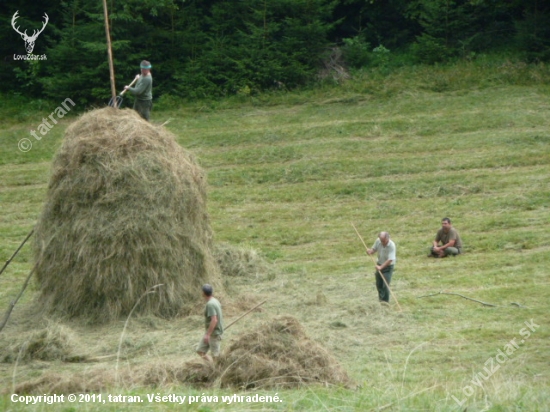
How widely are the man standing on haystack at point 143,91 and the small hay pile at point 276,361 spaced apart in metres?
7.06

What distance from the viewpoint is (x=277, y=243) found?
20656 mm

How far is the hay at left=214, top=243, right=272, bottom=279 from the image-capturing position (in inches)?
698

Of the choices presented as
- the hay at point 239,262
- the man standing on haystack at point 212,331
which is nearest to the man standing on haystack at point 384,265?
the hay at point 239,262

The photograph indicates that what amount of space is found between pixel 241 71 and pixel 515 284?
18.4 metres

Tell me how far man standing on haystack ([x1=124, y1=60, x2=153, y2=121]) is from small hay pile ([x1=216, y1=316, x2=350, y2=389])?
7.06 meters

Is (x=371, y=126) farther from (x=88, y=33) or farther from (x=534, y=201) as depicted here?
(x=88, y=33)

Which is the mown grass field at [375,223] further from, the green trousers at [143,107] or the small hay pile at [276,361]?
the green trousers at [143,107]

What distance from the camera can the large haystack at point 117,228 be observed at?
14.7m

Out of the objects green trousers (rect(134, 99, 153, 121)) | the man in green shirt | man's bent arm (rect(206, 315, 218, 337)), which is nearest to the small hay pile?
man's bent arm (rect(206, 315, 218, 337))

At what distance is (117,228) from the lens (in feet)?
48.3

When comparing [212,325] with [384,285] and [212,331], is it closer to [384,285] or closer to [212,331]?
[212,331]

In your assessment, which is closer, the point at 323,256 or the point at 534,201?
the point at 323,256

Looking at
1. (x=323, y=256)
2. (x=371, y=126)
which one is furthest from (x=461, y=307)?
(x=371, y=126)

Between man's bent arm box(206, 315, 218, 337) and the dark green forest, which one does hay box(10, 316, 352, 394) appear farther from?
the dark green forest
